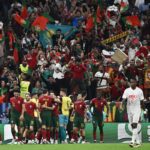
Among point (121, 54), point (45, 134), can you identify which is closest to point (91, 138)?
point (45, 134)

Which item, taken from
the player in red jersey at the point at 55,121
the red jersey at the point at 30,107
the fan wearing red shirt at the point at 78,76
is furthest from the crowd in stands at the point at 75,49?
the player in red jersey at the point at 55,121

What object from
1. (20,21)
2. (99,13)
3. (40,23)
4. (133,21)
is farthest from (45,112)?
(133,21)

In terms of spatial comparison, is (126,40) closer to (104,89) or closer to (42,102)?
(104,89)

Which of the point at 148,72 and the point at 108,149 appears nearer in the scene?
the point at 108,149

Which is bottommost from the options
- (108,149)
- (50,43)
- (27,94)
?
(108,149)

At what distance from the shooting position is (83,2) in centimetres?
3472

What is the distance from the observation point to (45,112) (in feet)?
88.6

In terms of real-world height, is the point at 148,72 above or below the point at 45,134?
above

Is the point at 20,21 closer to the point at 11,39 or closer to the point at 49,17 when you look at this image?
the point at 11,39

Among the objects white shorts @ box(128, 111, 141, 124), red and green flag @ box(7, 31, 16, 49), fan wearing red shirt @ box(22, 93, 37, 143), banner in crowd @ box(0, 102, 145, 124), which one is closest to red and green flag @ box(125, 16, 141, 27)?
red and green flag @ box(7, 31, 16, 49)

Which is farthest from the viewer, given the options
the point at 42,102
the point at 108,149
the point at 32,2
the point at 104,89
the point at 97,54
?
the point at 32,2

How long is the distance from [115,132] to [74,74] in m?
2.99

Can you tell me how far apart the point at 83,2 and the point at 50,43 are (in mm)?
3210

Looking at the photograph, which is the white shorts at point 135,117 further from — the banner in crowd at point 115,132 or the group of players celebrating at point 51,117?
the banner in crowd at point 115,132
